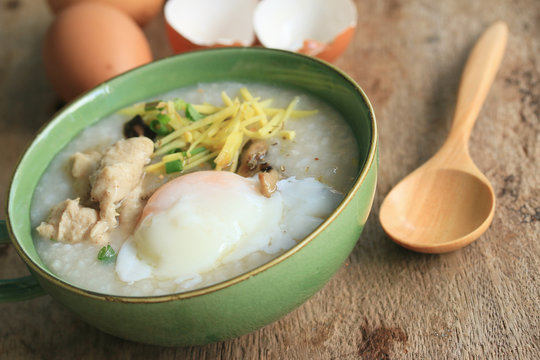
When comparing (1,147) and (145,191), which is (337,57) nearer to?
(145,191)

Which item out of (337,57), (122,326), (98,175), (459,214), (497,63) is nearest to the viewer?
(122,326)

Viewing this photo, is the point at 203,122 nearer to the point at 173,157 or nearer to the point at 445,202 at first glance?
the point at 173,157

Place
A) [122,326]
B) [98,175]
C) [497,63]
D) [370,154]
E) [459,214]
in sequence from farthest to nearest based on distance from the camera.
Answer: [497,63], [459,214], [98,175], [370,154], [122,326]

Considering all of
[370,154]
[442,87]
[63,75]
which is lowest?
[442,87]

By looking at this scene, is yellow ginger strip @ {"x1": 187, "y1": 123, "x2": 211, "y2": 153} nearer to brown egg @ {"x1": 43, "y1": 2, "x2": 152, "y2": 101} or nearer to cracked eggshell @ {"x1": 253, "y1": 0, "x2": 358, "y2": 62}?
brown egg @ {"x1": 43, "y1": 2, "x2": 152, "y2": 101}

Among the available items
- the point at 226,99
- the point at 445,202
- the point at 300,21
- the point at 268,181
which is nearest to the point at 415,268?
the point at 445,202

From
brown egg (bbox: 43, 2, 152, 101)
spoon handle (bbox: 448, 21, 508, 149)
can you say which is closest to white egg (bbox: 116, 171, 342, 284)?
spoon handle (bbox: 448, 21, 508, 149)

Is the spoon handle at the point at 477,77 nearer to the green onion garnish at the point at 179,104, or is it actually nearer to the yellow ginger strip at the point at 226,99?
the yellow ginger strip at the point at 226,99

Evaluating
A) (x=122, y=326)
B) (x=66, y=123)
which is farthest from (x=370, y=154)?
(x=66, y=123)
